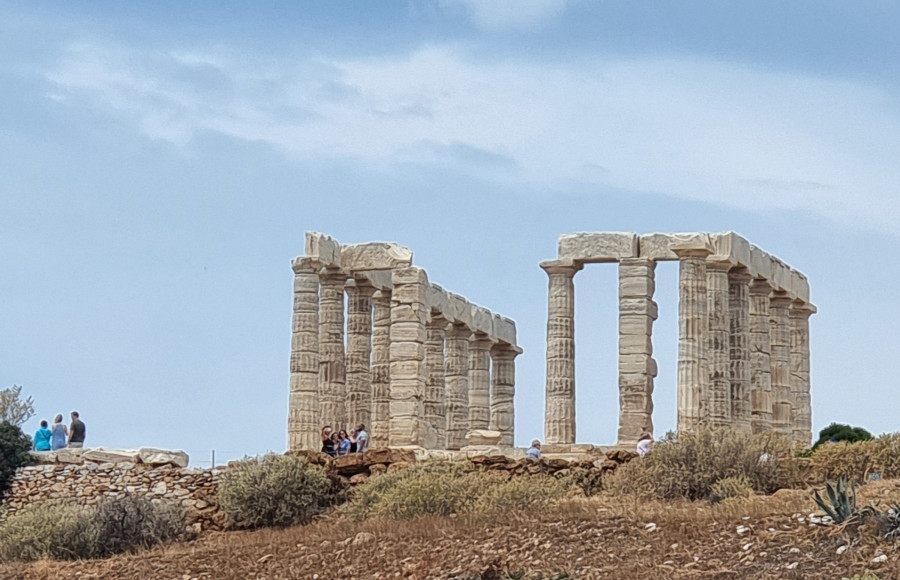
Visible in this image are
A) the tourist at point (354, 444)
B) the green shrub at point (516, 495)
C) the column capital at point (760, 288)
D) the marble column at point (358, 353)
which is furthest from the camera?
the column capital at point (760, 288)

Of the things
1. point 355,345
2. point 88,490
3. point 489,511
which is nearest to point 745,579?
point 489,511

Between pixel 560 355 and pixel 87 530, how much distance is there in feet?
63.5

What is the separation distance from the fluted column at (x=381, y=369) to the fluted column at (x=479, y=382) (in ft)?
20.2

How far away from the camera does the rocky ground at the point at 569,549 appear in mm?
21844

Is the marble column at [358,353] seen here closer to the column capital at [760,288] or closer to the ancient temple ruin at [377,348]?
the ancient temple ruin at [377,348]

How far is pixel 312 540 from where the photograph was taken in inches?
1061

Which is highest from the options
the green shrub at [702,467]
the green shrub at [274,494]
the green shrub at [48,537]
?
the green shrub at [702,467]

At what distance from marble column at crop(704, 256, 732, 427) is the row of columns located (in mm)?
7161

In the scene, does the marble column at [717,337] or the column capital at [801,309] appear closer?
the marble column at [717,337]

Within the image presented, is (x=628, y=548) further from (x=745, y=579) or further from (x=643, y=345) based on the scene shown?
(x=643, y=345)

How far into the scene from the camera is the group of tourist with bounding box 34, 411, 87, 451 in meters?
37.0

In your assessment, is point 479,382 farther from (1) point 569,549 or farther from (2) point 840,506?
(2) point 840,506

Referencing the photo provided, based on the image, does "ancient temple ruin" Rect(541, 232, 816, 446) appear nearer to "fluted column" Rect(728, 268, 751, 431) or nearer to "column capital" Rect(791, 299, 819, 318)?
"fluted column" Rect(728, 268, 751, 431)

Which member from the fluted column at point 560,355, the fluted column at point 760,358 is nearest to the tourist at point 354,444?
the fluted column at point 560,355
